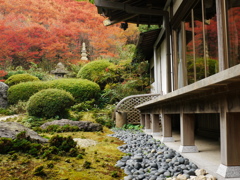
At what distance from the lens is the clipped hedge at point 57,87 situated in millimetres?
11406

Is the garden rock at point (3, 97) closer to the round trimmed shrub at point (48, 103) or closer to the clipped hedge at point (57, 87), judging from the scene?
the clipped hedge at point (57, 87)

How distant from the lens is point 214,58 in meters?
3.37

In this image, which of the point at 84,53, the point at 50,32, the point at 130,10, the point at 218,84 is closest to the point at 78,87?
the point at 130,10

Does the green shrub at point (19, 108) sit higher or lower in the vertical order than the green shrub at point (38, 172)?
higher

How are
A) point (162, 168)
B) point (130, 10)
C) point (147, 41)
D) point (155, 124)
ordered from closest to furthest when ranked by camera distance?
point (162, 168) → point (155, 124) → point (130, 10) → point (147, 41)

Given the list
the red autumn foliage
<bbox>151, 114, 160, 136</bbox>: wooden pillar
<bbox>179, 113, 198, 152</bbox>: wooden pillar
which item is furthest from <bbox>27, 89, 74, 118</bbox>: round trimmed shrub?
the red autumn foliage

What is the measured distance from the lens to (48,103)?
8797mm

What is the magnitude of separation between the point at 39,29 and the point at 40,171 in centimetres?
1591

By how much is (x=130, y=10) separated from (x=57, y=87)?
6969 mm

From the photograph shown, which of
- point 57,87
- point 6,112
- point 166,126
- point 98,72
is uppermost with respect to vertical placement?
point 98,72

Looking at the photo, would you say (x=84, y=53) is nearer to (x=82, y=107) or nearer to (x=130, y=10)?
(x=82, y=107)

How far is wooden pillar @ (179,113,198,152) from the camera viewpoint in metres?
3.10

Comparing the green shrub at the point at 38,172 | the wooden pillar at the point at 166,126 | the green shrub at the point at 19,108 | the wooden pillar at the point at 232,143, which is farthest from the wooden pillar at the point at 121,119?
the wooden pillar at the point at 232,143

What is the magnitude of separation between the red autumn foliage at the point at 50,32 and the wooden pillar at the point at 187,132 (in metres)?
12.9
